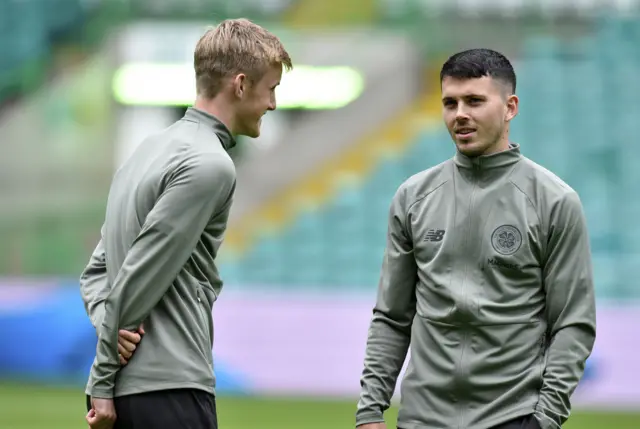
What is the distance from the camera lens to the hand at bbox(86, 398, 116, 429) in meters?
2.83

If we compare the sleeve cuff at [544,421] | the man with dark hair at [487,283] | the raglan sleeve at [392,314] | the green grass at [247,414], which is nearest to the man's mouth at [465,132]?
the man with dark hair at [487,283]

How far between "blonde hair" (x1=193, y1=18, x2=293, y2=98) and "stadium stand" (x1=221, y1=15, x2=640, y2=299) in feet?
33.1

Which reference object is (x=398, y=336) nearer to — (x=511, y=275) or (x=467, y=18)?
(x=511, y=275)

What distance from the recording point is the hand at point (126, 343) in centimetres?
284

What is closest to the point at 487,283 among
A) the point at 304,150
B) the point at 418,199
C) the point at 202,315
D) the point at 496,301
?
the point at 496,301

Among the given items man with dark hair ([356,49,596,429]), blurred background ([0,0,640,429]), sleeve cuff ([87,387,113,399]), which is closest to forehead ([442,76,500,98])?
man with dark hair ([356,49,596,429])

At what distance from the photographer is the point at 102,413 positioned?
2824mm

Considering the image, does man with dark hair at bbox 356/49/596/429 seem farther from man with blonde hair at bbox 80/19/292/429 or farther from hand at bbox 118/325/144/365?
hand at bbox 118/325/144/365

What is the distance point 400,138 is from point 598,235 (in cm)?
291

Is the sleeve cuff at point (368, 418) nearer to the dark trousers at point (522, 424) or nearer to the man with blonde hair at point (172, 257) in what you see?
the dark trousers at point (522, 424)

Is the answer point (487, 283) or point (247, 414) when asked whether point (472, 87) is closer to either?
point (487, 283)

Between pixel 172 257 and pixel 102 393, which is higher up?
pixel 172 257

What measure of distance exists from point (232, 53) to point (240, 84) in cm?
8

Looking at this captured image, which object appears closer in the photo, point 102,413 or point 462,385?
point 102,413
